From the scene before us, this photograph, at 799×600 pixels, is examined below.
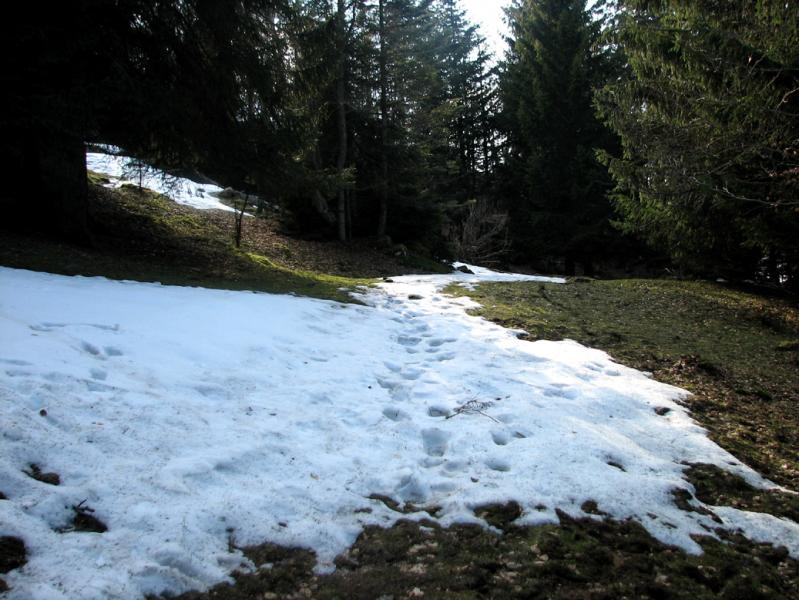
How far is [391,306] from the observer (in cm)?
867

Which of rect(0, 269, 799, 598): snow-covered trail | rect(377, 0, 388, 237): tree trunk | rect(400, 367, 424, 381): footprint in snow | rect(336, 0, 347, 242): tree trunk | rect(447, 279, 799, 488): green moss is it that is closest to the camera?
rect(0, 269, 799, 598): snow-covered trail

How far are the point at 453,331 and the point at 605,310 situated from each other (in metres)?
4.39

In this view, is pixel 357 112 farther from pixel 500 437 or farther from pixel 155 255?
pixel 500 437

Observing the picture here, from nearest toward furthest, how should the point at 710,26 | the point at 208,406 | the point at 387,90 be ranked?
the point at 208,406
the point at 710,26
the point at 387,90

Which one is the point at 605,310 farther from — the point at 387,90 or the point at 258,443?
the point at 387,90

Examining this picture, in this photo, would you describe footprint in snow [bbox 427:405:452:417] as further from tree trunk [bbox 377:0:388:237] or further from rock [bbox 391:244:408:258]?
tree trunk [bbox 377:0:388:237]

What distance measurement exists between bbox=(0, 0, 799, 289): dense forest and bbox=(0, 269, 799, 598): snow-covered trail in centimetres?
352

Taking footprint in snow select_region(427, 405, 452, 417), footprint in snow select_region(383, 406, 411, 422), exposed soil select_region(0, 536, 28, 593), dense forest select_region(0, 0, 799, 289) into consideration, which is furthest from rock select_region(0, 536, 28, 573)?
dense forest select_region(0, 0, 799, 289)

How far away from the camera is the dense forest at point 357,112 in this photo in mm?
7055

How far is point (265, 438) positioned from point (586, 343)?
5083 millimetres

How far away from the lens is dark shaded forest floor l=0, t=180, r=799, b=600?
2297mm

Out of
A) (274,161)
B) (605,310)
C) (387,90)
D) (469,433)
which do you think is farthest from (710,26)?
(387,90)

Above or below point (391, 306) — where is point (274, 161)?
above

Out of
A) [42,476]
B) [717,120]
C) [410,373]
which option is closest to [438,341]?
[410,373]
